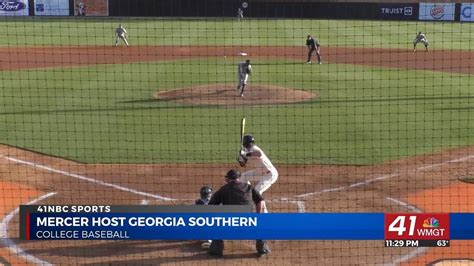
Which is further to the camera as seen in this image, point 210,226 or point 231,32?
point 231,32

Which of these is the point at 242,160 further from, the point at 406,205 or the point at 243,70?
the point at 243,70

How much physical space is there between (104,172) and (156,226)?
6480 mm

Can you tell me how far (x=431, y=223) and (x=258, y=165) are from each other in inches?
143

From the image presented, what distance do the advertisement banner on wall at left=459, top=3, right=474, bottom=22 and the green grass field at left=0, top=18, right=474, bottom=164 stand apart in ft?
76.7

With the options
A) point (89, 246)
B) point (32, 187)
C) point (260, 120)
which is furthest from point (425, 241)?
point (260, 120)

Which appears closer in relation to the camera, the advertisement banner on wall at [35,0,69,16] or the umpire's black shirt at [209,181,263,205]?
the umpire's black shirt at [209,181,263,205]

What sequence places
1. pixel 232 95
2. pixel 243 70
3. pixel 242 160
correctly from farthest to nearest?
pixel 232 95, pixel 243 70, pixel 242 160

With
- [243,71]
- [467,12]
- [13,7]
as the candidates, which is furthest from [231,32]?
[243,71]

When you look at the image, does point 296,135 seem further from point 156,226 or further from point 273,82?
point 156,226

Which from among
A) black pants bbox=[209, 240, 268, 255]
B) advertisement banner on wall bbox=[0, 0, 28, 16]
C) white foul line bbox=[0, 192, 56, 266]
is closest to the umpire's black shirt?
black pants bbox=[209, 240, 268, 255]

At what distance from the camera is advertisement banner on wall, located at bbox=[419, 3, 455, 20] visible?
45.8 m

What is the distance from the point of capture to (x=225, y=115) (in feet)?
55.0

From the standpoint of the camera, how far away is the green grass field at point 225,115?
13.7 meters

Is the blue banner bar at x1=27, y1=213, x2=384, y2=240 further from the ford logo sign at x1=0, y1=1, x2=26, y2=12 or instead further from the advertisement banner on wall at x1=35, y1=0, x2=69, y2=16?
the advertisement banner on wall at x1=35, y1=0, x2=69, y2=16
